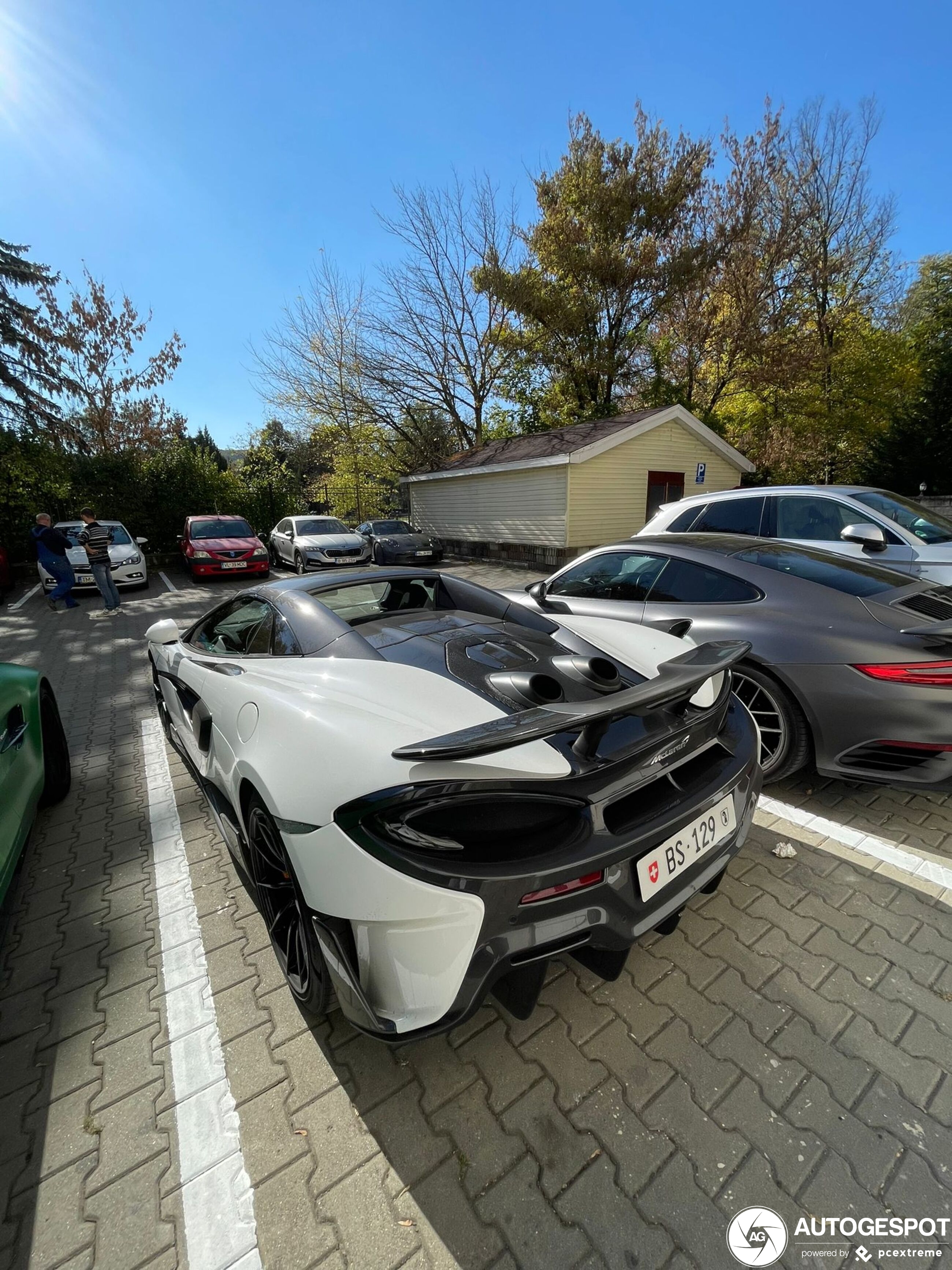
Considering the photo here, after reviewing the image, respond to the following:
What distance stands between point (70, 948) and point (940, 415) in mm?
20931

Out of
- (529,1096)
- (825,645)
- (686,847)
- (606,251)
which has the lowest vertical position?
(529,1096)

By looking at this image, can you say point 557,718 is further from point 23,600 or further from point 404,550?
point 23,600

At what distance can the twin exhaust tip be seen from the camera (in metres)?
1.71

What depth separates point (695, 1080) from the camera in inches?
60.2

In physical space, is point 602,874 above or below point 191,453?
below

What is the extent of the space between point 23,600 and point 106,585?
3766 mm

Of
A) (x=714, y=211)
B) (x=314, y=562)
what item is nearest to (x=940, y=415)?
(x=714, y=211)

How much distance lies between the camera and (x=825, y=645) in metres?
2.60

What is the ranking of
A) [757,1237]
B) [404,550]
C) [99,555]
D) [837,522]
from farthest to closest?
[404,550] → [99,555] → [837,522] → [757,1237]

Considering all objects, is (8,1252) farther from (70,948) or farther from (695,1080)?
(695,1080)

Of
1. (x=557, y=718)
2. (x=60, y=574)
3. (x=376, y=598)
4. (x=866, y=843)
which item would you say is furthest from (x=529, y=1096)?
(x=60, y=574)

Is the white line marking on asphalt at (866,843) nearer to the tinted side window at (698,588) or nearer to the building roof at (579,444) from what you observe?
the tinted side window at (698,588)

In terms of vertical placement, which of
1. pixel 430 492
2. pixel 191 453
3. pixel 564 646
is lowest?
pixel 564 646

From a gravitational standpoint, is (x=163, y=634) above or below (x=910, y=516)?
below
